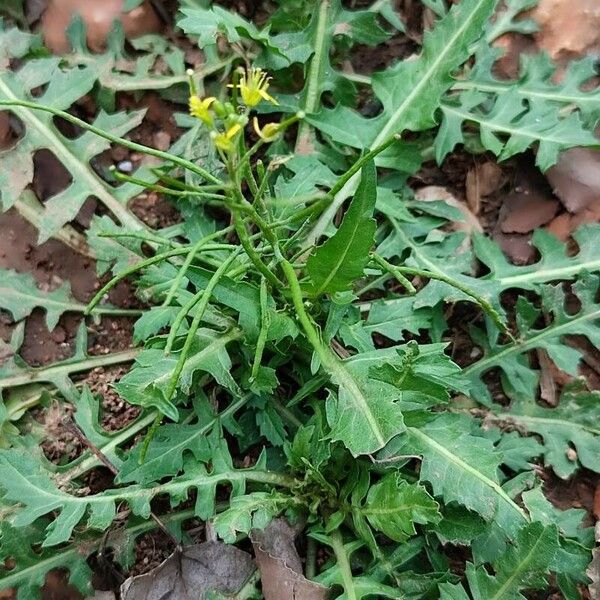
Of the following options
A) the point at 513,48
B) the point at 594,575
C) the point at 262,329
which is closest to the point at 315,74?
the point at 513,48

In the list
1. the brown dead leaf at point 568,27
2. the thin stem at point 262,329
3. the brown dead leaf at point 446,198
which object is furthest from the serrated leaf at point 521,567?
the brown dead leaf at point 568,27

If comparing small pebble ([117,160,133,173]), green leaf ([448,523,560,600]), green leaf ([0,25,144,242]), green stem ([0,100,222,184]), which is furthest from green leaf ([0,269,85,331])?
green leaf ([448,523,560,600])

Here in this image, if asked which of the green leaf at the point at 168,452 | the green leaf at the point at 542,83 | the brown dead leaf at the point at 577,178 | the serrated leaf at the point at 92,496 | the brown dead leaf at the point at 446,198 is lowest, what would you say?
the serrated leaf at the point at 92,496

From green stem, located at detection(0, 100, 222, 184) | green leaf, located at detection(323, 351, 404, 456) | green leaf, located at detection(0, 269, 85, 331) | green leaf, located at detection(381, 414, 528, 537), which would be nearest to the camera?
green stem, located at detection(0, 100, 222, 184)

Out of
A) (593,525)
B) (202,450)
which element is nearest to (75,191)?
(202,450)

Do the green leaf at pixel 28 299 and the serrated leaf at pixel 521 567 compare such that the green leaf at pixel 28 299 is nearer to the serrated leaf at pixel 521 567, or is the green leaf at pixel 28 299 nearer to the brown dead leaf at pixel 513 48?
the serrated leaf at pixel 521 567

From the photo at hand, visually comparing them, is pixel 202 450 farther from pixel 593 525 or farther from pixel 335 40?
pixel 335 40

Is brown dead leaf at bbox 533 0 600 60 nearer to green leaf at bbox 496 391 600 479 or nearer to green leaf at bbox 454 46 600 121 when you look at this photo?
green leaf at bbox 454 46 600 121
